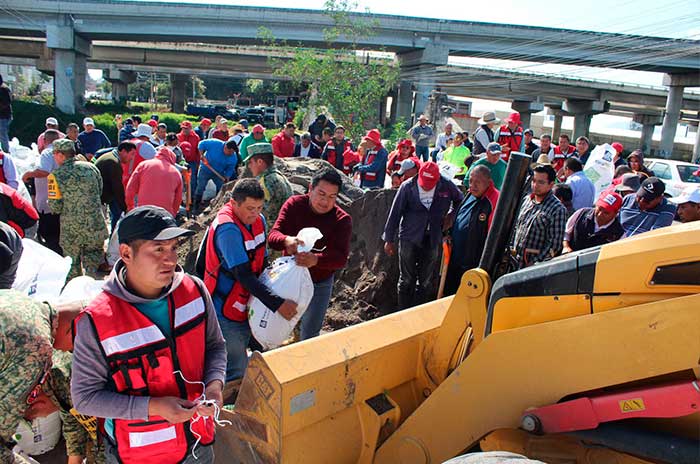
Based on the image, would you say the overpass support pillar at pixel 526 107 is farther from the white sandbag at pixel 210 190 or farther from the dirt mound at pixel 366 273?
the dirt mound at pixel 366 273

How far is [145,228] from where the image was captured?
212cm

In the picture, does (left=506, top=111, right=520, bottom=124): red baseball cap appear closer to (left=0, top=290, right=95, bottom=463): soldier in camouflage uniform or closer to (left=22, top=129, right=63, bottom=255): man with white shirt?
(left=22, top=129, right=63, bottom=255): man with white shirt

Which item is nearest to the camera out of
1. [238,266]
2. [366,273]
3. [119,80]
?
[238,266]

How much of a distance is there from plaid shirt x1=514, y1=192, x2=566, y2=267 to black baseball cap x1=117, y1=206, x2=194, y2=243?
370cm

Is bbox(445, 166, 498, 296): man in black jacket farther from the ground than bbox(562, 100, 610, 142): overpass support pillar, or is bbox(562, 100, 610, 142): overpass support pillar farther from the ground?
bbox(562, 100, 610, 142): overpass support pillar

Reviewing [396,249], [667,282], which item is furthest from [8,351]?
[396,249]

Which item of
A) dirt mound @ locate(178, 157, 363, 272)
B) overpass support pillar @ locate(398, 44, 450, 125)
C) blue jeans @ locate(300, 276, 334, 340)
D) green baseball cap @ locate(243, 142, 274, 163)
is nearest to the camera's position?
blue jeans @ locate(300, 276, 334, 340)

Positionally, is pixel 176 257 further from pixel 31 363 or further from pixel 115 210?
pixel 115 210

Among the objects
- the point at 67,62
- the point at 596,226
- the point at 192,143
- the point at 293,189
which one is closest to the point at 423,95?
the point at 67,62

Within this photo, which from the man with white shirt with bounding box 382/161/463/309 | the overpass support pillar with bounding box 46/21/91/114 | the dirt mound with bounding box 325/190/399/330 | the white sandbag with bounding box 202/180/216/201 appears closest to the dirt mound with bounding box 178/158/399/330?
the dirt mound with bounding box 325/190/399/330

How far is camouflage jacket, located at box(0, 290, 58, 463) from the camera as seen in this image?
2.05m

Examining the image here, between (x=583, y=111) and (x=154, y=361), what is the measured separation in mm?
52885

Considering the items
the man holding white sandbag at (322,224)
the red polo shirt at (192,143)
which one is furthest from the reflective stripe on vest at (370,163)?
the man holding white sandbag at (322,224)

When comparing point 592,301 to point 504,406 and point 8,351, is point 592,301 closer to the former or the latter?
point 504,406
